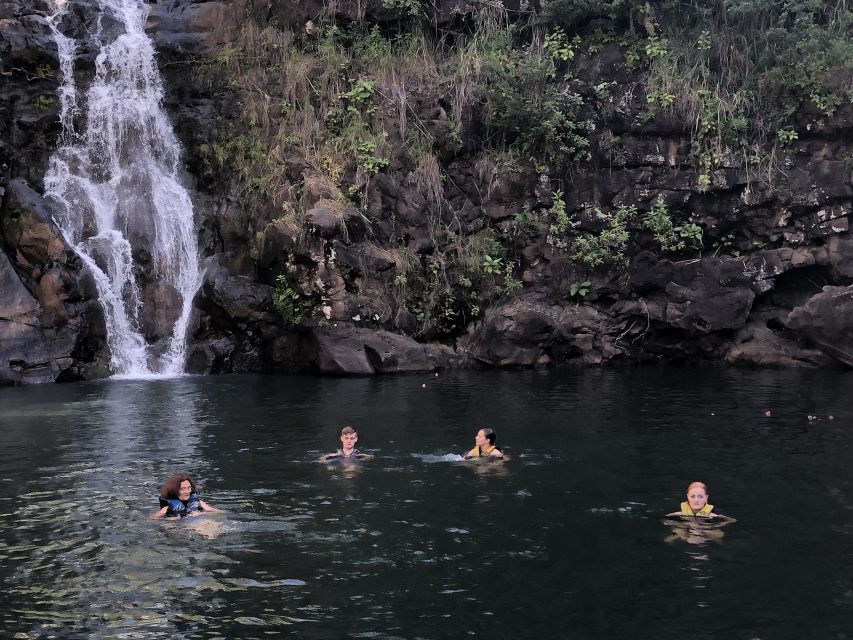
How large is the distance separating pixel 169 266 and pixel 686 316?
15.3 meters

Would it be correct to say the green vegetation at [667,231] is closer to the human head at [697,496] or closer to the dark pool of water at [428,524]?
the dark pool of water at [428,524]

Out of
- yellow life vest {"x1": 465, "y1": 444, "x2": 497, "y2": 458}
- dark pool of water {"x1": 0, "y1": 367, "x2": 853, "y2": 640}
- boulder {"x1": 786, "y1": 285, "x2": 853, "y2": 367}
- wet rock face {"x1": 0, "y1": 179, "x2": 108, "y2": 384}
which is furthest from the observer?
boulder {"x1": 786, "y1": 285, "x2": 853, "y2": 367}

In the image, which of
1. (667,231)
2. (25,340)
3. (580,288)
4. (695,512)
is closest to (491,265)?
(580,288)

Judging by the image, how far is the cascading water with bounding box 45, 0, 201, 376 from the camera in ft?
82.1

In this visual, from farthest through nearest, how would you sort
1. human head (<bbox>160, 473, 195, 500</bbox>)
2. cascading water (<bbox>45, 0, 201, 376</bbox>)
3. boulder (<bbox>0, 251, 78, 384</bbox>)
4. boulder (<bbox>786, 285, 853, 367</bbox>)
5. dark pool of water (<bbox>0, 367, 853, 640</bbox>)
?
cascading water (<bbox>45, 0, 201, 376</bbox>), boulder (<bbox>786, 285, 853, 367</bbox>), boulder (<bbox>0, 251, 78, 384</bbox>), human head (<bbox>160, 473, 195, 500</bbox>), dark pool of water (<bbox>0, 367, 853, 640</bbox>)

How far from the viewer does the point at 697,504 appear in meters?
10.2

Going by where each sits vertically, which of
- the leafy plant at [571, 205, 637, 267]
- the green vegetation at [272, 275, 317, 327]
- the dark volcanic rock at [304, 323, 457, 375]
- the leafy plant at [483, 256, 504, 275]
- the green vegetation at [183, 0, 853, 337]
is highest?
the green vegetation at [183, 0, 853, 337]

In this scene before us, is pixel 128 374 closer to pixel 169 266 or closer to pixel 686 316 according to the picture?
pixel 169 266

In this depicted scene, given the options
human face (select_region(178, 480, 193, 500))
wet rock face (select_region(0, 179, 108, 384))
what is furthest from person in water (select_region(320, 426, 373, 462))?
wet rock face (select_region(0, 179, 108, 384))

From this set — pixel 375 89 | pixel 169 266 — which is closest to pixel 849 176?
pixel 375 89

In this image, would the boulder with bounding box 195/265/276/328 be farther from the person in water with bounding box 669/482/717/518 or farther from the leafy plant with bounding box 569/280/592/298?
the person in water with bounding box 669/482/717/518

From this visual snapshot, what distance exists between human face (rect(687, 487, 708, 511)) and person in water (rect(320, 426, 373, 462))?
204 inches

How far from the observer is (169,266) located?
26188mm

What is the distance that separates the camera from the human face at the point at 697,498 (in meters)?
10.1
